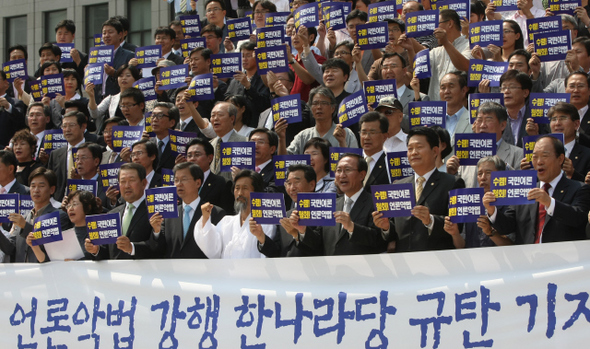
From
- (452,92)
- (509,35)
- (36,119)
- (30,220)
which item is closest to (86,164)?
(30,220)

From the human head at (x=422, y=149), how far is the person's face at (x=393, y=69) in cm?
256

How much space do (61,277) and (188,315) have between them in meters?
1.27

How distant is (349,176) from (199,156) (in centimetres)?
195

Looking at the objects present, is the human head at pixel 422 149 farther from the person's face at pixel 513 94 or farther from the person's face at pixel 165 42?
the person's face at pixel 165 42

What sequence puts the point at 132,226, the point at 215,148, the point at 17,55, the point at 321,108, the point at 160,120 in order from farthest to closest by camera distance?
the point at 17,55 < the point at 160,120 < the point at 215,148 < the point at 321,108 < the point at 132,226

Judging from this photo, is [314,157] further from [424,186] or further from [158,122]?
[158,122]

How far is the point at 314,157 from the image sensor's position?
26.0ft

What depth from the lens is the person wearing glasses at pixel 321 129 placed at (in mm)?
8578

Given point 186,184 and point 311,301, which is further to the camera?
point 186,184

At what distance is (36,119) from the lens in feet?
35.4

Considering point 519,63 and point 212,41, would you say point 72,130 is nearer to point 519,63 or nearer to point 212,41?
point 212,41

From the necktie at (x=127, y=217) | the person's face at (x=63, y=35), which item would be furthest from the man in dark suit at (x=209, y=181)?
the person's face at (x=63, y=35)

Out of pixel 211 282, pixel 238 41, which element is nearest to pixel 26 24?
pixel 238 41

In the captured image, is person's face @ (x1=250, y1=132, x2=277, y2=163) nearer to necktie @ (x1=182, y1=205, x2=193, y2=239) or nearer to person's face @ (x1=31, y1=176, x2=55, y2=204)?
necktie @ (x1=182, y1=205, x2=193, y2=239)
